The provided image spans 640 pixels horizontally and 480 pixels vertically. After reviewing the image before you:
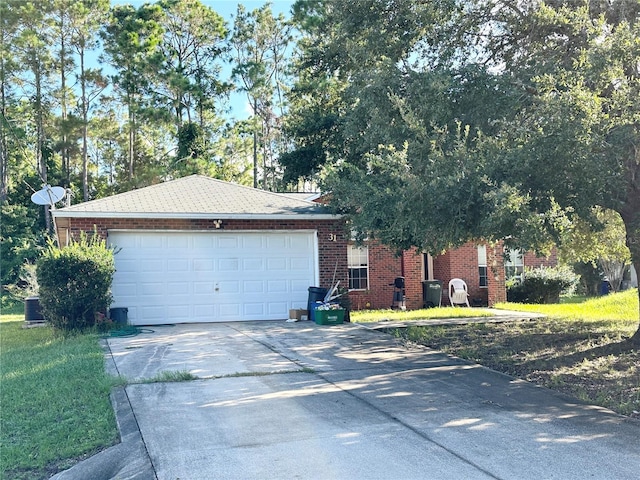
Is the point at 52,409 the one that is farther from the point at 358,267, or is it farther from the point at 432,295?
the point at 432,295

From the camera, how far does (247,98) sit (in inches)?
1400

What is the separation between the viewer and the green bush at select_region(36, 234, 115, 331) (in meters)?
11.9

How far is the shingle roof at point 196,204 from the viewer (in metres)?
13.7

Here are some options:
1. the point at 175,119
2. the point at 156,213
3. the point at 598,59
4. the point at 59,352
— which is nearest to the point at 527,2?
the point at 598,59

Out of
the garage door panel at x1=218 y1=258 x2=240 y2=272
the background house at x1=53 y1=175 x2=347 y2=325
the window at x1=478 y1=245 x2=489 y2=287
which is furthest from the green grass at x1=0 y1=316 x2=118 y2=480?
the window at x1=478 y1=245 x2=489 y2=287

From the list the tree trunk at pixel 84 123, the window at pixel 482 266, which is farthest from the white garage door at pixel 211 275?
the tree trunk at pixel 84 123

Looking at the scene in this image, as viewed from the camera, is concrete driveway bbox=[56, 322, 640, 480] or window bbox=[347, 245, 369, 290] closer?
concrete driveway bbox=[56, 322, 640, 480]

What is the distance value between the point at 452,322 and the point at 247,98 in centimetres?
2487

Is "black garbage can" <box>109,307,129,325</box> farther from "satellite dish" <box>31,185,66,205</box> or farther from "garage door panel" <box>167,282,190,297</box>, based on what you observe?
"satellite dish" <box>31,185,66,205</box>

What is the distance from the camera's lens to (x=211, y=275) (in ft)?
47.3

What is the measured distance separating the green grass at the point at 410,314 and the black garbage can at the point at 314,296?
1050 mm

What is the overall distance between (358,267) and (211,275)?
516 cm

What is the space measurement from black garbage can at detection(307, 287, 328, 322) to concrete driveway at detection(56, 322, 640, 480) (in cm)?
451

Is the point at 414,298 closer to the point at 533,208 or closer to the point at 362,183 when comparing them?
the point at 362,183
